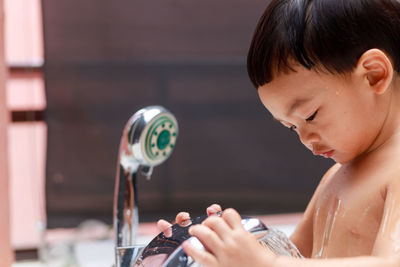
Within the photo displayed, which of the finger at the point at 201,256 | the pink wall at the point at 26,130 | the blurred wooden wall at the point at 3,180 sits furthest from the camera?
the pink wall at the point at 26,130

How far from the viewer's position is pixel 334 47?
0.37 meters

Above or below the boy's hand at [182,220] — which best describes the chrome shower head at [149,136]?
above

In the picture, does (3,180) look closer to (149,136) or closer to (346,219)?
(149,136)

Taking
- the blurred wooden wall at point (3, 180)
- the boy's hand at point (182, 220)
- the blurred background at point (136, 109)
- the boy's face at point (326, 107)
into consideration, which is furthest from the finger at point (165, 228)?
the blurred background at point (136, 109)

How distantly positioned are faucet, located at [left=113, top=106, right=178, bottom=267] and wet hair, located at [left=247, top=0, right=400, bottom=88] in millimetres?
105

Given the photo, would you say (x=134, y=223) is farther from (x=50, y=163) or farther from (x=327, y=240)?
(x=50, y=163)

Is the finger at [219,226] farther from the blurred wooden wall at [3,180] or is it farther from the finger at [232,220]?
Answer: the blurred wooden wall at [3,180]

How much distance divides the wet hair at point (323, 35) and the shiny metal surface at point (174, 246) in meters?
0.11

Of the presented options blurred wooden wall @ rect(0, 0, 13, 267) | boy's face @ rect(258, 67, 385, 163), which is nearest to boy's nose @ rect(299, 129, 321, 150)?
boy's face @ rect(258, 67, 385, 163)

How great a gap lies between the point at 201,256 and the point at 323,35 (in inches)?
6.4

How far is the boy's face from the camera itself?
380 mm

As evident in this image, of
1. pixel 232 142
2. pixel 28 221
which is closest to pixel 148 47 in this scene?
pixel 232 142

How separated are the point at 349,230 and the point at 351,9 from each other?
0.48ft

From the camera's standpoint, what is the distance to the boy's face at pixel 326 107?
1.25ft
